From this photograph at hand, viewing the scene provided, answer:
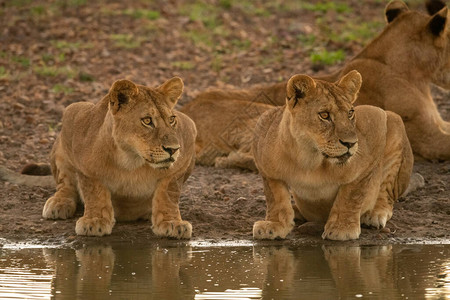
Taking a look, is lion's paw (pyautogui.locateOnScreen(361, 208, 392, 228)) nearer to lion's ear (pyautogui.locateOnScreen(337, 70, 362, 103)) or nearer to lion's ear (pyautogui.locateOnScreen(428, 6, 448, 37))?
lion's ear (pyautogui.locateOnScreen(337, 70, 362, 103))

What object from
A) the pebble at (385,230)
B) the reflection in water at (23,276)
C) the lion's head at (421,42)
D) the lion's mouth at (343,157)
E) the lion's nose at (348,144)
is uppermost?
the lion's head at (421,42)

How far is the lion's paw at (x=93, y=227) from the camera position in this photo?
23.4 feet

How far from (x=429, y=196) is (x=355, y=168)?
1593mm

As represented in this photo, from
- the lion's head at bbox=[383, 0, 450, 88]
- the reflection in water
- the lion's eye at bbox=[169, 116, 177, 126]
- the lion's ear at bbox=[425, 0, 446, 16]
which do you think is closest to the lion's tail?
the reflection in water

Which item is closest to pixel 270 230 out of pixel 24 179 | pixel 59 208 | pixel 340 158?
pixel 340 158

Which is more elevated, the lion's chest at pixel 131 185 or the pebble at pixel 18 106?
the pebble at pixel 18 106

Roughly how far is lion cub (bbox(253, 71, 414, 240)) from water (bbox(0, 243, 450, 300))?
30 centimetres

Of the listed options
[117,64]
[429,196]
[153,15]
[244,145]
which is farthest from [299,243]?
[153,15]

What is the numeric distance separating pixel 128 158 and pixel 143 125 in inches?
12.2

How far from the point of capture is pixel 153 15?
15883 millimetres

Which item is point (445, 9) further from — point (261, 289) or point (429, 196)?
point (261, 289)

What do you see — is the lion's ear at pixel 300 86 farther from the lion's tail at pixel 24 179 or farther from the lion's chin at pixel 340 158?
the lion's tail at pixel 24 179

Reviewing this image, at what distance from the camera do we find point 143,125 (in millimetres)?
6859

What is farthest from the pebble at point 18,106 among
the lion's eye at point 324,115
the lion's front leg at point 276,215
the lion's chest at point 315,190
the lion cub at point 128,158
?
the lion's eye at point 324,115
